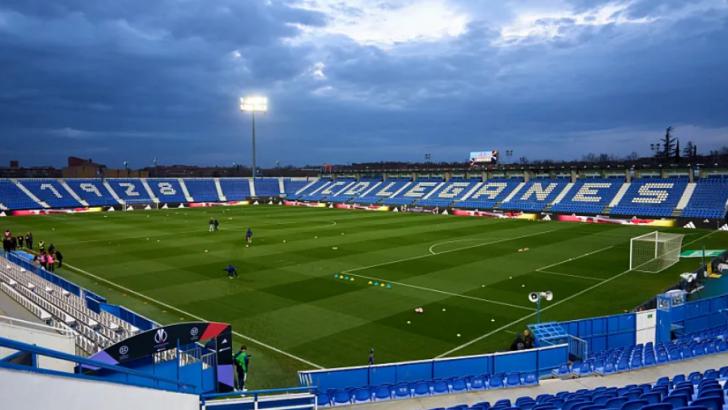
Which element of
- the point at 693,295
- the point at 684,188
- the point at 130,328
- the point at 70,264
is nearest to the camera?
the point at 130,328

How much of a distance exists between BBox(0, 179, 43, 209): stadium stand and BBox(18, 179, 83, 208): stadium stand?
1.43m

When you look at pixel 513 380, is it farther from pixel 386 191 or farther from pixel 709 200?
pixel 386 191

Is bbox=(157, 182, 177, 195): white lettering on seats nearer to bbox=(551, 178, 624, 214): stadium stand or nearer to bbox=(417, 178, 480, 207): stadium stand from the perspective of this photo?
bbox=(417, 178, 480, 207): stadium stand

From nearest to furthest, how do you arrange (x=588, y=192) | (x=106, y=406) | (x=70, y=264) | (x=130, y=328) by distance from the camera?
(x=106, y=406), (x=130, y=328), (x=70, y=264), (x=588, y=192)

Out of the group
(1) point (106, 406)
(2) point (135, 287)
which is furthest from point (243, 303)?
(1) point (106, 406)

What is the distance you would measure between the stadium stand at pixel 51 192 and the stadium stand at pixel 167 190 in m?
13.2

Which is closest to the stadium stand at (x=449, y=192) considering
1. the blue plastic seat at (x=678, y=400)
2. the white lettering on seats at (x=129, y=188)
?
the white lettering on seats at (x=129, y=188)

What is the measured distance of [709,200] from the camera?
2100 inches

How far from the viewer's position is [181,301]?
74.7ft

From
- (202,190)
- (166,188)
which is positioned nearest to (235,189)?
(202,190)

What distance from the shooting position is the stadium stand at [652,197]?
55.1 metres

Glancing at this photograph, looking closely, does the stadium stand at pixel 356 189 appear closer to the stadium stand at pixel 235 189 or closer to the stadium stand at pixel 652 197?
the stadium stand at pixel 235 189

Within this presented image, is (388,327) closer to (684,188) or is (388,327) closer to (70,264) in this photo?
(70,264)

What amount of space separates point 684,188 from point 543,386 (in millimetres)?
57745
